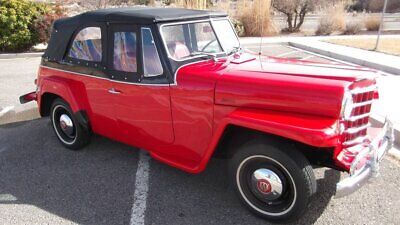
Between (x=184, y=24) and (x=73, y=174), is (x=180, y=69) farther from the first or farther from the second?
(x=73, y=174)

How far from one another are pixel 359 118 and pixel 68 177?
116 inches

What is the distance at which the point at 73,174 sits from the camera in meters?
4.05

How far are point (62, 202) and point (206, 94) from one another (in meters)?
1.71

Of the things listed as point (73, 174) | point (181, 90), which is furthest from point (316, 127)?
point (73, 174)

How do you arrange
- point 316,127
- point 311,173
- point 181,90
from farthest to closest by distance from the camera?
point 181,90 → point 311,173 → point 316,127

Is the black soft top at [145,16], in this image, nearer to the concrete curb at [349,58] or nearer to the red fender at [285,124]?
the red fender at [285,124]

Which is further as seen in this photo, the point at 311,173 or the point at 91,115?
the point at 91,115

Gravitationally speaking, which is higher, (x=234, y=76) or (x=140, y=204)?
(x=234, y=76)

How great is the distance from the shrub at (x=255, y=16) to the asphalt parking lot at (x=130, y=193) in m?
11.5

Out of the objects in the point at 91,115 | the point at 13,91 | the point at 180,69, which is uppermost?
the point at 180,69

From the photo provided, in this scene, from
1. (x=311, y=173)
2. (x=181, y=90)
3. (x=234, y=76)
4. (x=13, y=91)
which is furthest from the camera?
(x=13, y=91)

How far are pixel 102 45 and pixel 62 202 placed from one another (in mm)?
1629

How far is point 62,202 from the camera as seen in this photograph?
3506mm

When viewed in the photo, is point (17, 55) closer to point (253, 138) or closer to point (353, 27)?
point (253, 138)
